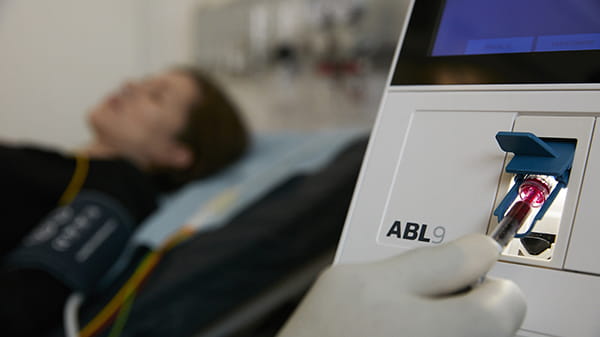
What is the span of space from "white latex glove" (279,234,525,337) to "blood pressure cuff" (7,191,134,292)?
2.49 ft

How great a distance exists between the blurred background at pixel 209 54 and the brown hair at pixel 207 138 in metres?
0.32

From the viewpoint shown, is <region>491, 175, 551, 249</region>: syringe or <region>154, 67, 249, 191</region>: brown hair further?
<region>154, 67, 249, 191</region>: brown hair

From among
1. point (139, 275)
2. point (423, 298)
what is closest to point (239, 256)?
point (139, 275)

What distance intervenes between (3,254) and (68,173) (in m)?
0.24

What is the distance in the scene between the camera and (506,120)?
0.38m

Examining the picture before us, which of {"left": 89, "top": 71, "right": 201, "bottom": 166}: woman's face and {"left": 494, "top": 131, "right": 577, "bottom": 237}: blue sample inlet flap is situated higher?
{"left": 89, "top": 71, "right": 201, "bottom": 166}: woman's face

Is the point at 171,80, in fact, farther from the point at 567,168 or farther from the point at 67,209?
the point at 567,168

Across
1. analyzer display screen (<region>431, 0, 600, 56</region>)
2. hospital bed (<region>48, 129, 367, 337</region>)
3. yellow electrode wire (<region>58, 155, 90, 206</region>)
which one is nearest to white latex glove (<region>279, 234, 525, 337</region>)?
analyzer display screen (<region>431, 0, 600, 56</region>)

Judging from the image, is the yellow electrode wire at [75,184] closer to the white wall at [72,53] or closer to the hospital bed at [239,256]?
the hospital bed at [239,256]

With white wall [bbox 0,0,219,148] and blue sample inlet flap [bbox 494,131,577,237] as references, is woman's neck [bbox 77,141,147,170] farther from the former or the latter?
blue sample inlet flap [bbox 494,131,577,237]

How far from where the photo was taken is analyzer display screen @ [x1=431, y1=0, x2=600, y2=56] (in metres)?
0.37

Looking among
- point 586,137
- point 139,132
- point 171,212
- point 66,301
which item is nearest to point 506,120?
point 586,137

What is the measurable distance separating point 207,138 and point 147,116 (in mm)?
209

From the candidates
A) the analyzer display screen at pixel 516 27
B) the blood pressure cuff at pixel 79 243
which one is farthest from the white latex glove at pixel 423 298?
the blood pressure cuff at pixel 79 243
